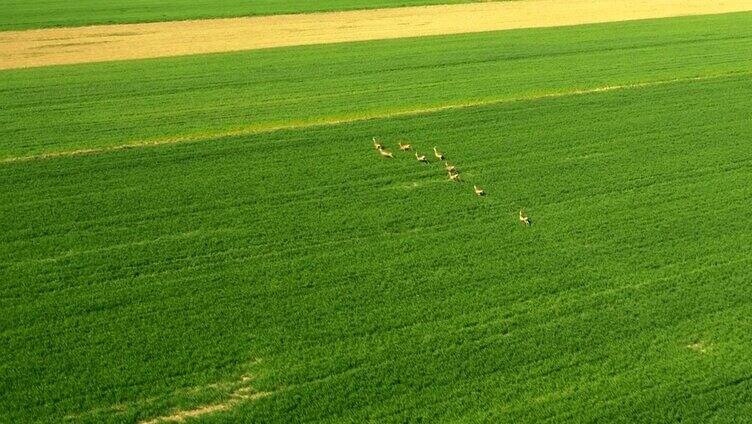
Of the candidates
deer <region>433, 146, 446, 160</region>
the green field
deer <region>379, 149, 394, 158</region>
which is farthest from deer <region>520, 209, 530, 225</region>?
deer <region>379, 149, 394, 158</region>

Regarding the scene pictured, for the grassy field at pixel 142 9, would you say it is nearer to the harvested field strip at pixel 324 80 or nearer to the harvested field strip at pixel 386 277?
the harvested field strip at pixel 324 80

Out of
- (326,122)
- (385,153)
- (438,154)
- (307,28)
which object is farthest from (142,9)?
A: (438,154)

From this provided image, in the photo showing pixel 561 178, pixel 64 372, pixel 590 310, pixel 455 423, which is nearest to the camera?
pixel 455 423

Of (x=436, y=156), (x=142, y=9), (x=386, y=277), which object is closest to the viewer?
(x=386, y=277)

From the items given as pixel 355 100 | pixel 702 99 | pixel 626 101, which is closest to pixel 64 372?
pixel 355 100

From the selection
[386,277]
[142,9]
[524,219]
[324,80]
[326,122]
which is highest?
[524,219]

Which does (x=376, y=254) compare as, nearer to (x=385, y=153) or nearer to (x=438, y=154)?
(x=385, y=153)

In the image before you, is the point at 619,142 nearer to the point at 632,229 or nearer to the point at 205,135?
the point at 632,229
